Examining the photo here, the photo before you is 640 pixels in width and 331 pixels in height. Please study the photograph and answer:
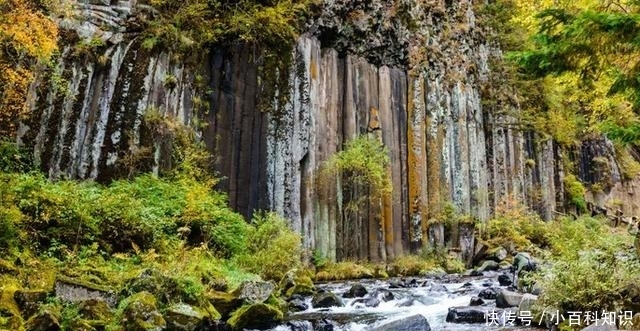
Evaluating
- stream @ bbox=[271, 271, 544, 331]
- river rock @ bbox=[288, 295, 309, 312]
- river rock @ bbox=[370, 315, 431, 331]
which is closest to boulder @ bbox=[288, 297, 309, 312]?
river rock @ bbox=[288, 295, 309, 312]

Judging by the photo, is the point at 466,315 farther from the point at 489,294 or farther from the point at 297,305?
the point at 297,305

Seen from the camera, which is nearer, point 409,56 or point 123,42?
point 123,42

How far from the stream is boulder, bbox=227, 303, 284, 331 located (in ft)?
1.04

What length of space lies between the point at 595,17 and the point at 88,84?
14.5 m

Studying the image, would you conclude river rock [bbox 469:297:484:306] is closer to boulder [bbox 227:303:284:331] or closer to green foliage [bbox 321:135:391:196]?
boulder [bbox 227:303:284:331]

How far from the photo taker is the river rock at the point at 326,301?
12.1 meters

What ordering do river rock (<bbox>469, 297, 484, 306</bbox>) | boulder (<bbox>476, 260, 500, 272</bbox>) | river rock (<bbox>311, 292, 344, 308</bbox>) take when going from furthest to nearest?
boulder (<bbox>476, 260, 500, 272</bbox>), river rock (<bbox>311, 292, 344, 308</bbox>), river rock (<bbox>469, 297, 484, 306</bbox>)

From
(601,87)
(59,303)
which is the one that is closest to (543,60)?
(59,303)

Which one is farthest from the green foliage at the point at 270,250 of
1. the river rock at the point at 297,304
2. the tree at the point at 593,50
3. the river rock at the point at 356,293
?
the tree at the point at 593,50

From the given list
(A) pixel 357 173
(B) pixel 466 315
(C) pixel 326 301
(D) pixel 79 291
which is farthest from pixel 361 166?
(D) pixel 79 291

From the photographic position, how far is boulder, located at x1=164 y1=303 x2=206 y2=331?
28.2ft

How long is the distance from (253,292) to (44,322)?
3973mm

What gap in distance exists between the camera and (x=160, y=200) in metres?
15.0

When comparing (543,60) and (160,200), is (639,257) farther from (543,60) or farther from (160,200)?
(160,200)
